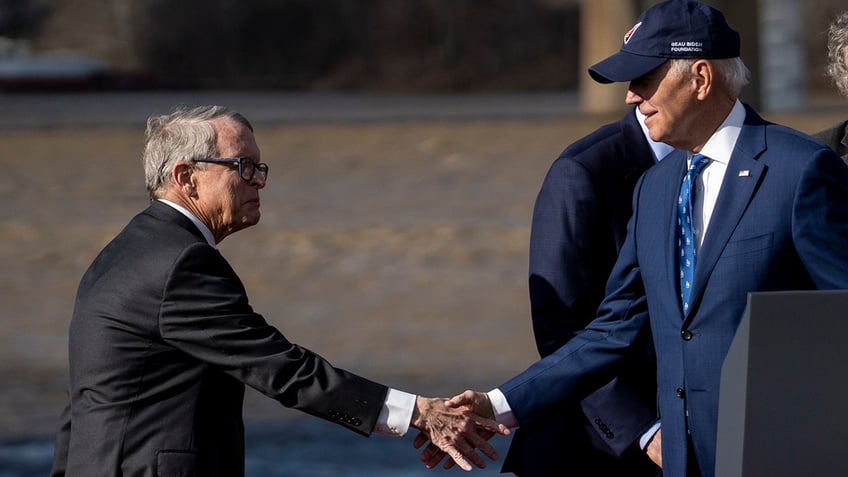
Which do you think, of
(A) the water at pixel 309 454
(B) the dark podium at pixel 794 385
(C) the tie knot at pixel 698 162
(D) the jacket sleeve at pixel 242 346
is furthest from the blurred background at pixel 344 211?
(B) the dark podium at pixel 794 385

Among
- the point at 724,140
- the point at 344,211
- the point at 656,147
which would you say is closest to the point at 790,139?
the point at 724,140

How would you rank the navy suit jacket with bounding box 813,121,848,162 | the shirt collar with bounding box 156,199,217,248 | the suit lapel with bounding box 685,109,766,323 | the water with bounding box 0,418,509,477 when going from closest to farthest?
the suit lapel with bounding box 685,109,766,323, the shirt collar with bounding box 156,199,217,248, the navy suit jacket with bounding box 813,121,848,162, the water with bounding box 0,418,509,477

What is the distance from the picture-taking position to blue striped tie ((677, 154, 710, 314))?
3.54 m

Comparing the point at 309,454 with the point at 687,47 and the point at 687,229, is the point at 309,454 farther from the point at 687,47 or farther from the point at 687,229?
the point at 687,47

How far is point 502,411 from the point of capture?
13.5 feet

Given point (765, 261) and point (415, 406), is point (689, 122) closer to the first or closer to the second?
point (765, 261)

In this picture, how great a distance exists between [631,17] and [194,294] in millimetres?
17463

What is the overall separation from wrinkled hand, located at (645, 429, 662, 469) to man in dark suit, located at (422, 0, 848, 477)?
0.20m

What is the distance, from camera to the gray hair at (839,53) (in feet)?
12.2

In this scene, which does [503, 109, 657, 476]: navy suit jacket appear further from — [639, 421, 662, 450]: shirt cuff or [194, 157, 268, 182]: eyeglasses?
[194, 157, 268, 182]: eyeglasses

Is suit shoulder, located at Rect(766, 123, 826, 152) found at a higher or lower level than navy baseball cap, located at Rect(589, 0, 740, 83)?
lower

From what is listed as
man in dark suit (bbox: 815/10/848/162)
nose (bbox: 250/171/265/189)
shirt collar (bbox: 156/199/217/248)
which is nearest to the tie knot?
man in dark suit (bbox: 815/10/848/162)

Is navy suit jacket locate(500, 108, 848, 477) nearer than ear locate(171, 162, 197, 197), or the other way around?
navy suit jacket locate(500, 108, 848, 477)

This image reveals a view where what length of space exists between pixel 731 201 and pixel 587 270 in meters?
0.65
